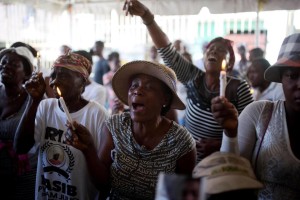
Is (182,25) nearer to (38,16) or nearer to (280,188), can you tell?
(38,16)

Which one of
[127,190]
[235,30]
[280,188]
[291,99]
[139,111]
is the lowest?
[127,190]

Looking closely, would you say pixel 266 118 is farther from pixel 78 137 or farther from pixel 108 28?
pixel 108 28

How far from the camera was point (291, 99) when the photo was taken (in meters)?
1.55

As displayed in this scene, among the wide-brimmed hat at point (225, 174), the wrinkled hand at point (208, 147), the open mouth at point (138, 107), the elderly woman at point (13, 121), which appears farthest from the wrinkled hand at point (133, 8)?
the wide-brimmed hat at point (225, 174)

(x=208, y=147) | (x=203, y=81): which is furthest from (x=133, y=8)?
(x=208, y=147)

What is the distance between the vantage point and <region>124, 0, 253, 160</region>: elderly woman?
2.58 metres

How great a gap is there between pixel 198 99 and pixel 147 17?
2.80 feet

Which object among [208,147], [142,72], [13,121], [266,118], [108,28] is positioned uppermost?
[108,28]

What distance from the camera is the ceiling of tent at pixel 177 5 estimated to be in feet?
15.5

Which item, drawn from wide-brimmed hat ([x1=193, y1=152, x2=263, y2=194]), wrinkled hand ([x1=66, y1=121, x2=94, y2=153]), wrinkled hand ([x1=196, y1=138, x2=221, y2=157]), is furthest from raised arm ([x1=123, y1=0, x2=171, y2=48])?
wide-brimmed hat ([x1=193, y1=152, x2=263, y2=194])

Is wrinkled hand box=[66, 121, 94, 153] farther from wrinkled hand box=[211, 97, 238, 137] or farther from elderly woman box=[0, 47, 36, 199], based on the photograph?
elderly woman box=[0, 47, 36, 199]

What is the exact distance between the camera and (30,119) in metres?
2.13

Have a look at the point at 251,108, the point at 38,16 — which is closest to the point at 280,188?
the point at 251,108

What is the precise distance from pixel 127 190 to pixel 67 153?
529 millimetres
